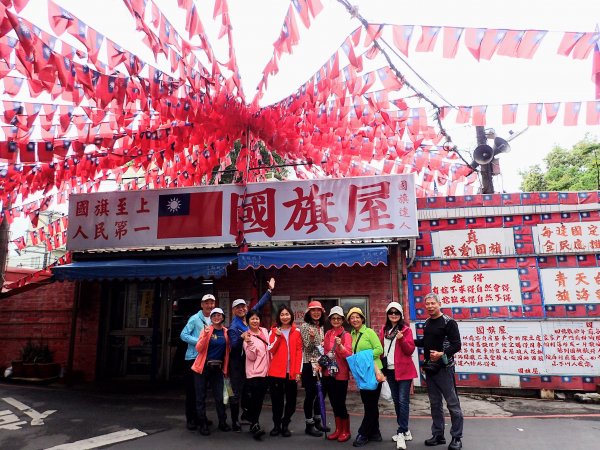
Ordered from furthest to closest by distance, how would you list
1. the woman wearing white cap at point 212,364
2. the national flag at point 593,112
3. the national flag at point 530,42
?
the national flag at point 593,112 < the woman wearing white cap at point 212,364 < the national flag at point 530,42

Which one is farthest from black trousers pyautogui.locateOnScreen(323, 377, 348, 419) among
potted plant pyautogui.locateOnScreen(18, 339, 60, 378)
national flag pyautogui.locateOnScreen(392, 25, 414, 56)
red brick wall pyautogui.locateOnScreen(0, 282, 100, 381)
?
potted plant pyautogui.locateOnScreen(18, 339, 60, 378)

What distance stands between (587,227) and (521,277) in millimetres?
1561

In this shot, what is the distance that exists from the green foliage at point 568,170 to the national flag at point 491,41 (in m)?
27.7

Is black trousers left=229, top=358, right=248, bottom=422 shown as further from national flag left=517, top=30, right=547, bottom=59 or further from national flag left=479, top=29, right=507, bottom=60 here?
national flag left=517, top=30, right=547, bottom=59

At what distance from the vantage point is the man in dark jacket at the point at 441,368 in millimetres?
4594

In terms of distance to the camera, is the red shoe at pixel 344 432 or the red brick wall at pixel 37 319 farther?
the red brick wall at pixel 37 319

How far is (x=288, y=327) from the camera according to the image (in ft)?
17.3

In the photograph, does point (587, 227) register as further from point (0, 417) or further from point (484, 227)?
point (0, 417)

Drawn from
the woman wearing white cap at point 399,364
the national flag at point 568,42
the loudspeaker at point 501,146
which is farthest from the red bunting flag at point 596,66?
the loudspeaker at point 501,146

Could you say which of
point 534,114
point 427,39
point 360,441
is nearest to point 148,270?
point 360,441

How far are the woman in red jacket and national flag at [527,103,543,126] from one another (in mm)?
4789

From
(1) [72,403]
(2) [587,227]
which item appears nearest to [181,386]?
(1) [72,403]

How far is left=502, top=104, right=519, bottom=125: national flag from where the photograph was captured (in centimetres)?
618

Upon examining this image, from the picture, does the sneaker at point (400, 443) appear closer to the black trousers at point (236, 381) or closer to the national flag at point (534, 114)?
the black trousers at point (236, 381)
